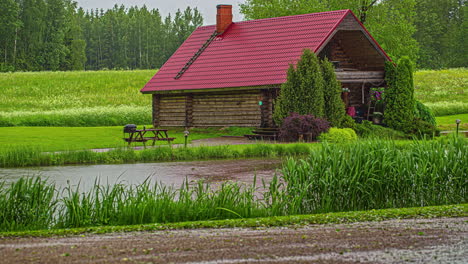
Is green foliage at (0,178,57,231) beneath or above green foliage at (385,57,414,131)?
beneath

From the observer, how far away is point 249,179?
17062mm

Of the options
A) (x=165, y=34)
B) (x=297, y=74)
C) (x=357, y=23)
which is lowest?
(x=297, y=74)

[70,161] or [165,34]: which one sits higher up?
[165,34]

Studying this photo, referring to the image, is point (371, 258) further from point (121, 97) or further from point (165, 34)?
point (165, 34)

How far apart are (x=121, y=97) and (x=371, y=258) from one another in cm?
5228

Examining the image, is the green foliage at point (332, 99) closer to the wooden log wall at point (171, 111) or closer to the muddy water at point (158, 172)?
the muddy water at point (158, 172)

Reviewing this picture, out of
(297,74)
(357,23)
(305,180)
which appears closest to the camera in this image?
(305,180)

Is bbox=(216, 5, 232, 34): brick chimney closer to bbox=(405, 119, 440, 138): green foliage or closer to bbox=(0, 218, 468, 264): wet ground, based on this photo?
bbox=(405, 119, 440, 138): green foliage

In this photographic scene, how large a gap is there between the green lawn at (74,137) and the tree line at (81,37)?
6361cm

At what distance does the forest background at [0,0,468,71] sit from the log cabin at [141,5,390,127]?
1071 cm

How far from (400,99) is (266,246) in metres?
25.9

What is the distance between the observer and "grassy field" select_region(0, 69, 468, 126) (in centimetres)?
4469

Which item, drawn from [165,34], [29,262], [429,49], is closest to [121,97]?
[29,262]

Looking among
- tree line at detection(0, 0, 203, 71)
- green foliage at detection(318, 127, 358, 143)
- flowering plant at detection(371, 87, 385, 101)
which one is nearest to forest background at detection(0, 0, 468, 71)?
tree line at detection(0, 0, 203, 71)
